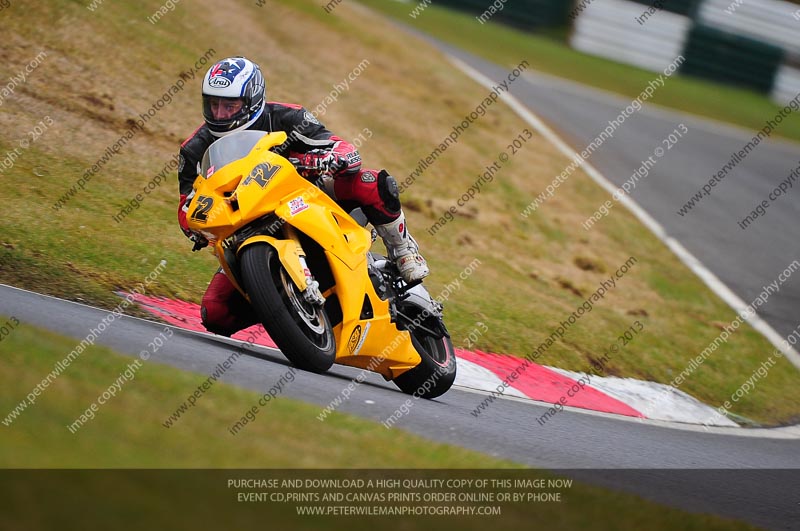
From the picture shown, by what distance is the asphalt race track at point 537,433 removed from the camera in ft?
18.9

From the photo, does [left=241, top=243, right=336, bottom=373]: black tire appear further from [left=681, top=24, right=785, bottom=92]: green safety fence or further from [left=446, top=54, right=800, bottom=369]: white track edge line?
[left=681, top=24, right=785, bottom=92]: green safety fence

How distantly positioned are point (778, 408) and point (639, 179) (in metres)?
8.88

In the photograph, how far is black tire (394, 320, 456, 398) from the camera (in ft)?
23.2

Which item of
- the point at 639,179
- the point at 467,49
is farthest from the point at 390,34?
the point at 639,179

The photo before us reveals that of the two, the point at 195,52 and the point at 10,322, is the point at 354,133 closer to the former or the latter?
the point at 195,52

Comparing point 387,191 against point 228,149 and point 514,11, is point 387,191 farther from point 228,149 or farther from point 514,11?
point 514,11

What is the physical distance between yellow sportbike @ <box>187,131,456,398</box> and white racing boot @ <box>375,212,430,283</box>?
15 cm

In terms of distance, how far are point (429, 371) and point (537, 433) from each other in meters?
0.90

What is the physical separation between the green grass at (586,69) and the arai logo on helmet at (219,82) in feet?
60.9

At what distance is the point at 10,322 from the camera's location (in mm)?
5879

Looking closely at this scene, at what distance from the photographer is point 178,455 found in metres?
4.14

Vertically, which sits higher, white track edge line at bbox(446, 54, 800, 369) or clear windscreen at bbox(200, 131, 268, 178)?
clear windscreen at bbox(200, 131, 268, 178)

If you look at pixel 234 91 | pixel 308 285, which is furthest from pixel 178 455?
pixel 234 91

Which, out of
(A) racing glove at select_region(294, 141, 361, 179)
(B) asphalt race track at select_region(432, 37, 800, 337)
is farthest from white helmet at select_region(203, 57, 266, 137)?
(B) asphalt race track at select_region(432, 37, 800, 337)
